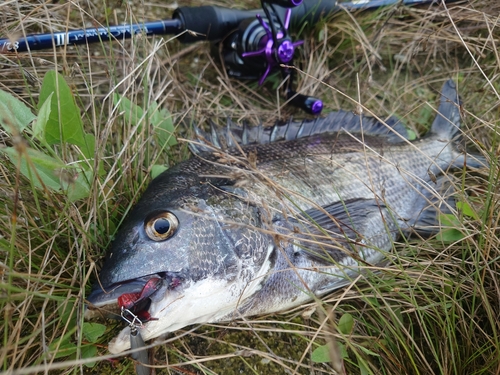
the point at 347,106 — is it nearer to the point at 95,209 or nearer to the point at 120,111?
the point at 120,111

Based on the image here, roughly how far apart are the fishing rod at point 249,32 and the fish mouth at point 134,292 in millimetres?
1402

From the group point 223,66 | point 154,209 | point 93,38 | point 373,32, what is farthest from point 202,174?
point 373,32

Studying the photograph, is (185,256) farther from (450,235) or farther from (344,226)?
(450,235)

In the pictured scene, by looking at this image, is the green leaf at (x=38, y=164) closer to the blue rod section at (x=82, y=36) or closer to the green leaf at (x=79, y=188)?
the green leaf at (x=79, y=188)

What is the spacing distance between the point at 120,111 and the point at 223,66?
1138 millimetres

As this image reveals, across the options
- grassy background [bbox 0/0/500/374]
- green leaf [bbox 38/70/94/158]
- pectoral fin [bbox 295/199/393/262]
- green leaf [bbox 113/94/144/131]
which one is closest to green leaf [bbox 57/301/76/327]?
grassy background [bbox 0/0/500/374]

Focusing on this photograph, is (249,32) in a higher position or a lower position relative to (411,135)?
higher

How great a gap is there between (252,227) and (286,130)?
3.59 ft

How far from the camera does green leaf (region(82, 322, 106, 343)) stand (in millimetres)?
1655

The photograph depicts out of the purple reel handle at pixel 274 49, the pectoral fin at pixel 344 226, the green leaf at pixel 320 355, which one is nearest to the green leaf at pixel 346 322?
the green leaf at pixel 320 355

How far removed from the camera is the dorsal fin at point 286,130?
2.31 metres

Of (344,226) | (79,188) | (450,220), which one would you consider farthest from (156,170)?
(450,220)

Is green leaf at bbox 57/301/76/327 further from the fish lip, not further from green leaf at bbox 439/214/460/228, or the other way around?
green leaf at bbox 439/214/460/228

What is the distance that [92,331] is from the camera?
5.44 feet
